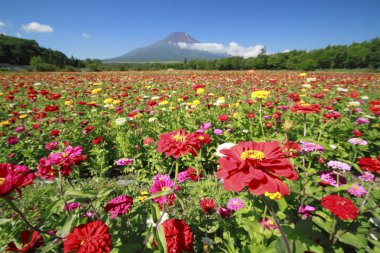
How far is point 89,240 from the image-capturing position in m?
0.88

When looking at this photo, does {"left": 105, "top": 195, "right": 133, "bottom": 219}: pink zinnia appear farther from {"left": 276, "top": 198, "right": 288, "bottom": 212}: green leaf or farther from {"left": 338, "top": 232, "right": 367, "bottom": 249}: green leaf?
{"left": 338, "top": 232, "right": 367, "bottom": 249}: green leaf

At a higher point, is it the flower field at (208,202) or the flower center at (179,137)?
the flower center at (179,137)

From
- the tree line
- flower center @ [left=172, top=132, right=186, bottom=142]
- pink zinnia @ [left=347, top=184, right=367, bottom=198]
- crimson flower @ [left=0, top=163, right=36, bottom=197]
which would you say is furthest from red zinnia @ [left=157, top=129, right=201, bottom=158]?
the tree line

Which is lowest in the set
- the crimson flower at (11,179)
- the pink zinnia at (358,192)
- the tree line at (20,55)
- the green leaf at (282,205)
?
the pink zinnia at (358,192)

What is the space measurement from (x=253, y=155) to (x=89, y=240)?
77 cm

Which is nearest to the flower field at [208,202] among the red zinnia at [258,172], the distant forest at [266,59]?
the red zinnia at [258,172]

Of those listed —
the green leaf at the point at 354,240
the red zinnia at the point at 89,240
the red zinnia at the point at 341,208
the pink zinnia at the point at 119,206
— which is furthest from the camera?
the pink zinnia at the point at 119,206

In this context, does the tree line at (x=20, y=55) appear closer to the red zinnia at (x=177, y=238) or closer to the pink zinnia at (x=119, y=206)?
the pink zinnia at (x=119, y=206)

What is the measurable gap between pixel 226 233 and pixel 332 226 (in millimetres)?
680

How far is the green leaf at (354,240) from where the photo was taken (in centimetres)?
115

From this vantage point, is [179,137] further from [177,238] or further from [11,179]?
[11,179]

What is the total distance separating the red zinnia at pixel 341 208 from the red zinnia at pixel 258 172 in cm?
55

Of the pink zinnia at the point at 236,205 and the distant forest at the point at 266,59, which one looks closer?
the pink zinnia at the point at 236,205

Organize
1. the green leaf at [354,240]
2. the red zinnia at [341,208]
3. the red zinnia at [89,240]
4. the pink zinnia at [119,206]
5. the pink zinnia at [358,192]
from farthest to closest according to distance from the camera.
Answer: the pink zinnia at [358,192] < the pink zinnia at [119,206] < the green leaf at [354,240] < the red zinnia at [341,208] < the red zinnia at [89,240]
